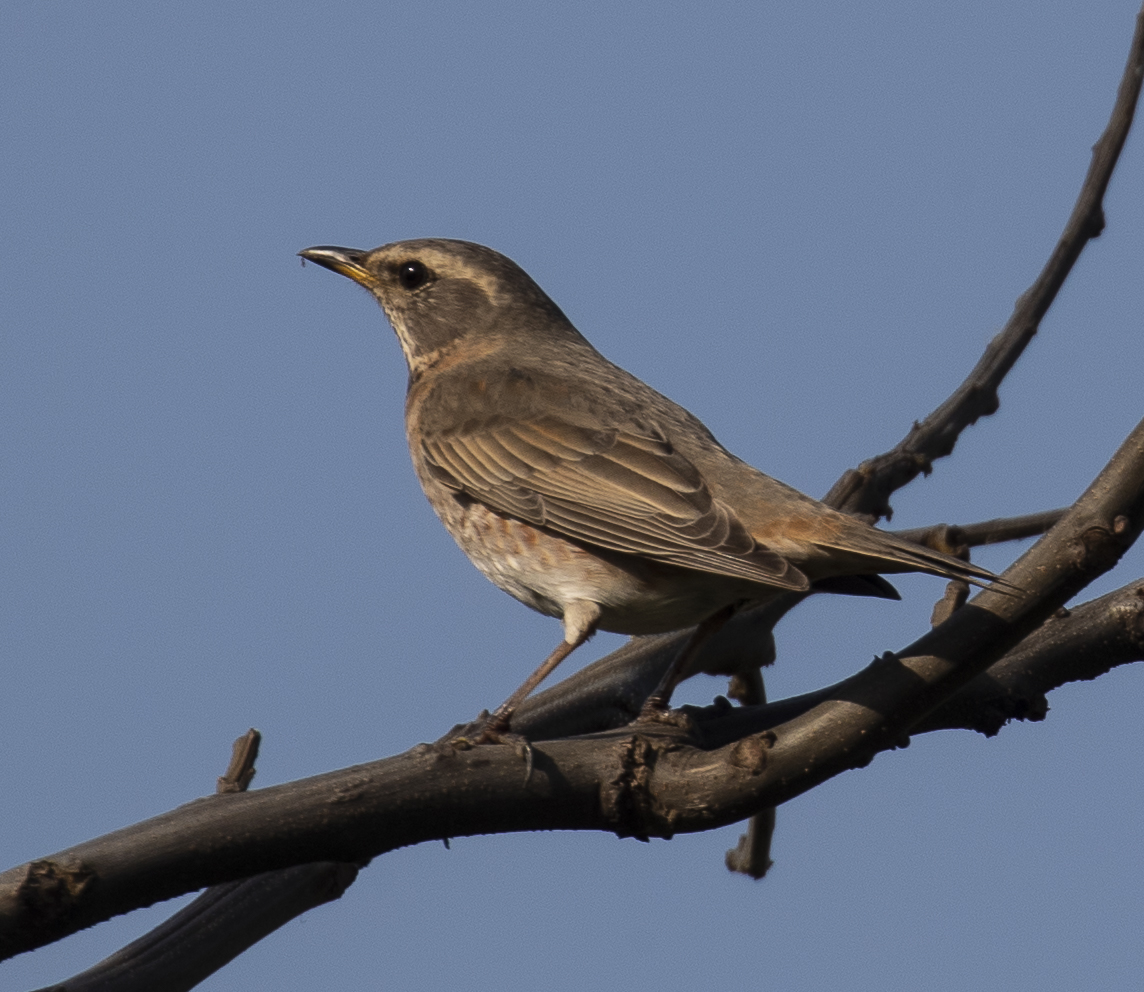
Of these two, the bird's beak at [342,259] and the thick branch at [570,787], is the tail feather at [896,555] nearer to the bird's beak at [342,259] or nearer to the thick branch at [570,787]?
the thick branch at [570,787]

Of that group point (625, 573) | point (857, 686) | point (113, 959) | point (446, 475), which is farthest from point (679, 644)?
point (113, 959)

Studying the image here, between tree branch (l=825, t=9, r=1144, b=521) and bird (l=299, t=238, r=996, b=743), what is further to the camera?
tree branch (l=825, t=9, r=1144, b=521)

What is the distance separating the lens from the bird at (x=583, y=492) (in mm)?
5680

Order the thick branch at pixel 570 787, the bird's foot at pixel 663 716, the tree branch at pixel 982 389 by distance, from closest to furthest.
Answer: the thick branch at pixel 570 787 → the bird's foot at pixel 663 716 → the tree branch at pixel 982 389

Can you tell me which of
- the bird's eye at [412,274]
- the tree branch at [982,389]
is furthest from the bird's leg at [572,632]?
the bird's eye at [412,274]

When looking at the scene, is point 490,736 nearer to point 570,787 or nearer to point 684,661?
point 570,787

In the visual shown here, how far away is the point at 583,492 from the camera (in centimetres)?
646

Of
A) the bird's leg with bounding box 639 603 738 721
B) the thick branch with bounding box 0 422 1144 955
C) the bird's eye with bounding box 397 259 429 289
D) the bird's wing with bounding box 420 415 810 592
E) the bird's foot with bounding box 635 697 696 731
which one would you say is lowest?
the thick branch with bounding box 0 422 1144 955

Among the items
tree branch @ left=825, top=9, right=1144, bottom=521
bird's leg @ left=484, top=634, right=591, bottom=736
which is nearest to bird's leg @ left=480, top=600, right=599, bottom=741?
bird's leg @ left=484, top=634, right=591, bottom=736

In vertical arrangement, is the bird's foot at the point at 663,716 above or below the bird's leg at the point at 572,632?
below

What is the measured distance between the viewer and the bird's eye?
830 centimetres

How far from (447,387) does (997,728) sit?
3536 mm

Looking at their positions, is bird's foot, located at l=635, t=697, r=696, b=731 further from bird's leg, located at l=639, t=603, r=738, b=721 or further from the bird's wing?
the bird's wing

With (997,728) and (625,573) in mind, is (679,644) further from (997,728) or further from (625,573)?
(997,728)
